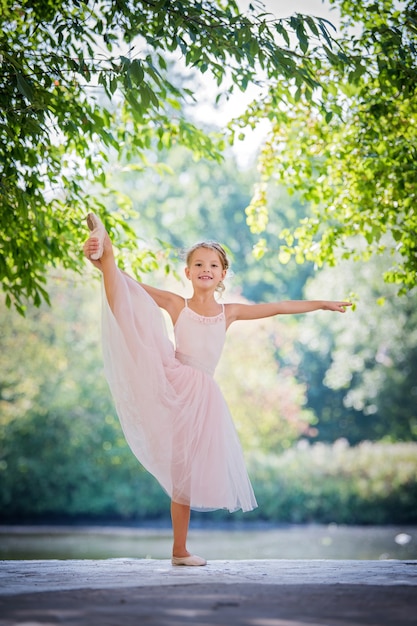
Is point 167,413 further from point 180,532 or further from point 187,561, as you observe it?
point 187,561

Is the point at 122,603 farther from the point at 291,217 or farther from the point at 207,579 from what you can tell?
the point at 291,217

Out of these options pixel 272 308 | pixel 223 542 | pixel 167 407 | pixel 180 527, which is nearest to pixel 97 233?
pixel 167 407

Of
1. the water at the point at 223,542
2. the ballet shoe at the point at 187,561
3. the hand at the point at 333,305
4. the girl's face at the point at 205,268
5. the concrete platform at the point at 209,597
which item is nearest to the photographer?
the concrete platform at the point at 209,597

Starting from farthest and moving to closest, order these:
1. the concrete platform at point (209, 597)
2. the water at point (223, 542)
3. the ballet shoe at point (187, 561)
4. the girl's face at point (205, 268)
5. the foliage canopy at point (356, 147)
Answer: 1. the water at point (223, 542)
2. the foliage canopy at point (356, 147)
3. the girl's face at point (205, 268)
4. the ballet shoe at point (187, 561)
5. the concrete platform at point (209, 597)

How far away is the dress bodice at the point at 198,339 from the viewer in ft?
17.8

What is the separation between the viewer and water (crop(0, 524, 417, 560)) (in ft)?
42.7

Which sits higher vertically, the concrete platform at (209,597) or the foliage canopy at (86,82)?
the foliage canopy at (86,82)

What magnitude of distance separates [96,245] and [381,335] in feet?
60.9

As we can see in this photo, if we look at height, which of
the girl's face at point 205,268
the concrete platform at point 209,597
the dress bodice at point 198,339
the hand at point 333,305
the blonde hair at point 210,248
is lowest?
the concrete platform at point 209,597

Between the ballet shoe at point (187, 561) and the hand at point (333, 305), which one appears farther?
the hand at point (333, 305)

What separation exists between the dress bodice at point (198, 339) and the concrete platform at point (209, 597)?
1.30 metres

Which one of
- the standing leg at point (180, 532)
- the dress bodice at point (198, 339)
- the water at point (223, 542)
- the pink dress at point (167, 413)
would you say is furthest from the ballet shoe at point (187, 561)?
the water at point (223, 542)

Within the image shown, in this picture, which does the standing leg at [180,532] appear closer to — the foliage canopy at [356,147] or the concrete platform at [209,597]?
the concrete platform at [209,597]

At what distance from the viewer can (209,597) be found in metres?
3.47
